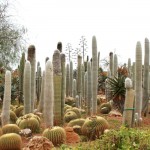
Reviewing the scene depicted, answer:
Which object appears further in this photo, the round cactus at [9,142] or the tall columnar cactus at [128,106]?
the tall columnar cactus at [128,106]

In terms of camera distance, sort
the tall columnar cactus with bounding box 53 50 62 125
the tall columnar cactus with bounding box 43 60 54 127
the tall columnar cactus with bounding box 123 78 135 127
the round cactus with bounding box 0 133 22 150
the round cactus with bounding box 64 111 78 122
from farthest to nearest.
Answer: the round cactus with bounding box 64 111 78 122, the tall columnar cactus with bounding box 53 50 62 125, the tall columnar cactus with bounding box 43 60 54 127, the tall columnar cactus with bounding box 123 78 135 127, the round cactus with bounding box 0 133 22 150

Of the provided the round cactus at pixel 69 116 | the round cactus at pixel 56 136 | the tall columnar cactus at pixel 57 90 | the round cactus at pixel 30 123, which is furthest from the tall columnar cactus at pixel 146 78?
the round cactus at pixel 56 136

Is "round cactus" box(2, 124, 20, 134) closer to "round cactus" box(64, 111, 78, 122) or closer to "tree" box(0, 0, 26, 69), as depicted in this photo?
"round cactus" box(64, 111, 78, 122)

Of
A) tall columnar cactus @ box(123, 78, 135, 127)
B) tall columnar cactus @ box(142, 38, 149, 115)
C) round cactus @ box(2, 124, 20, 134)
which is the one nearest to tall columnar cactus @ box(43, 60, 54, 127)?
round cactus @ box(2, 124, 20, 134)

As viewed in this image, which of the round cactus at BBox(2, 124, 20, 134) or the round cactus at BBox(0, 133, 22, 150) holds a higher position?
the round cactus at BBox(2, 124, 20, 134)

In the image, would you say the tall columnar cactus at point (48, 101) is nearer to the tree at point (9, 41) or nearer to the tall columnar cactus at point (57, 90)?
the tall columnar cactus at point (57, 90)

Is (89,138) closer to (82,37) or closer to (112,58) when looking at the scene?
(112,58)

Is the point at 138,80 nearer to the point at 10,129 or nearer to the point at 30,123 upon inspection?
the point at 30,123

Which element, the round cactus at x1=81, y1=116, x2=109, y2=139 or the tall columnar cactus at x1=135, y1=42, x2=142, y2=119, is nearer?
the round cactus at x1=81, y1=116, x2=109, y2=139

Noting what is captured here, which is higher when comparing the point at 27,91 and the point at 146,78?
the point at 146,78

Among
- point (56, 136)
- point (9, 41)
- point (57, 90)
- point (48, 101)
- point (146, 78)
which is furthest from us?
point (9, 41)

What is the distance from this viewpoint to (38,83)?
63.1ft

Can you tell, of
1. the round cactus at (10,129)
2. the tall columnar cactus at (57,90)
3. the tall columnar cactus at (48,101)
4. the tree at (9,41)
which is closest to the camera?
the round cactus at (10,129)

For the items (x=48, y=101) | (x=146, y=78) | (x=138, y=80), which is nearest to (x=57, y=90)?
(x=48, y=101)
